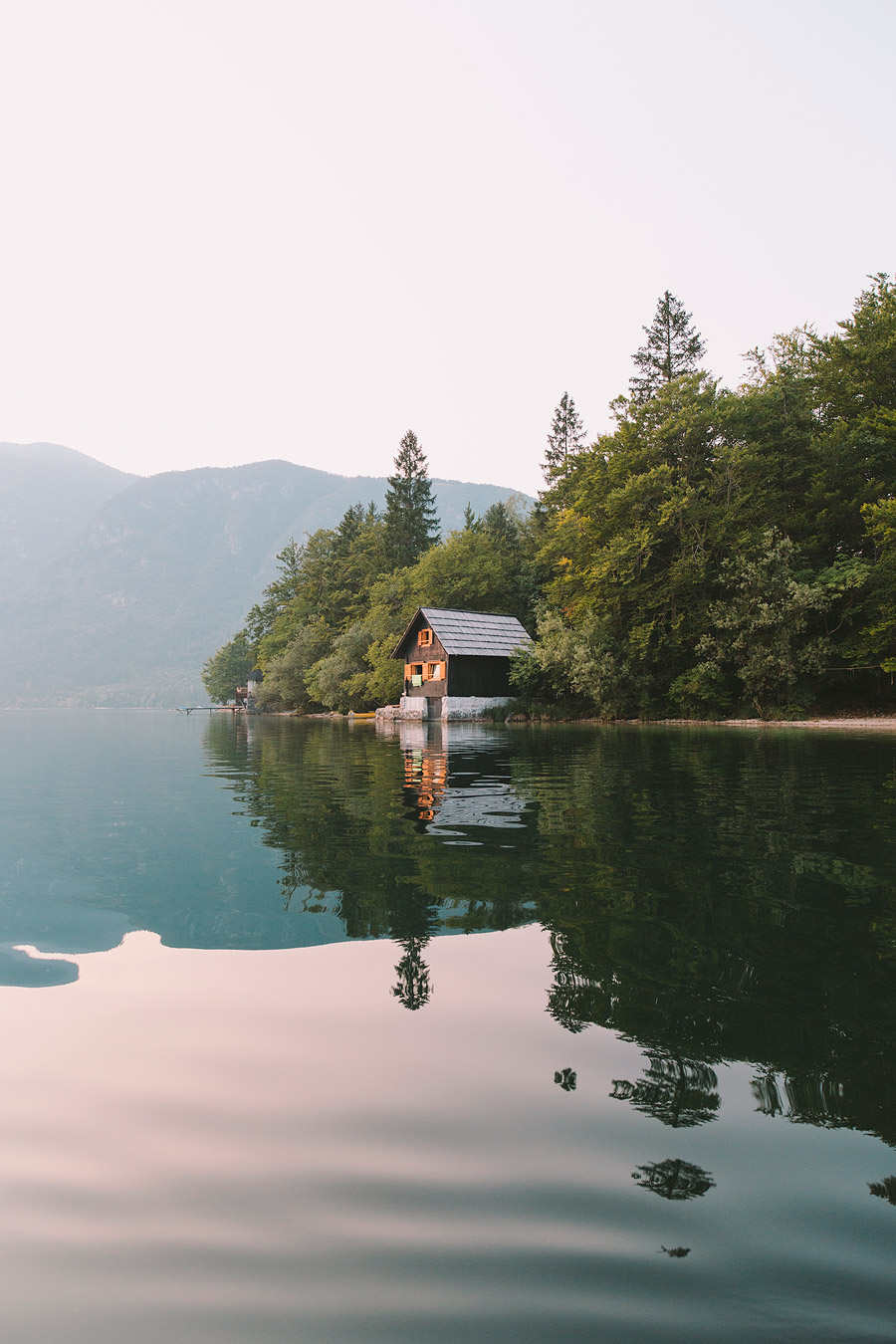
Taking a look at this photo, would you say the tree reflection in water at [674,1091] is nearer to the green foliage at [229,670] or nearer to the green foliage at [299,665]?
the green foliage at [299,665]

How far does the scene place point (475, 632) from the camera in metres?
51.8

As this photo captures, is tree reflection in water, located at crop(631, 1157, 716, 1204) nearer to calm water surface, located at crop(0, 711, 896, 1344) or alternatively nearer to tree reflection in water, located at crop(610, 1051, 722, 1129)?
calm water surface, located at crop(0, 711, 896, 1344)

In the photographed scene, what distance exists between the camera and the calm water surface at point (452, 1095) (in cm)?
191

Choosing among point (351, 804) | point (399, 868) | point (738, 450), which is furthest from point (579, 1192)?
point (738, 450)

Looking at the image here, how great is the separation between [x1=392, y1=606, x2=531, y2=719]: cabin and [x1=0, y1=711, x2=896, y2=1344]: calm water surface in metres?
42.3

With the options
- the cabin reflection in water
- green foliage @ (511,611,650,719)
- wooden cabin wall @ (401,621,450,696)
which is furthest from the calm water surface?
wooden cabin wall @ (401,621,450,696)

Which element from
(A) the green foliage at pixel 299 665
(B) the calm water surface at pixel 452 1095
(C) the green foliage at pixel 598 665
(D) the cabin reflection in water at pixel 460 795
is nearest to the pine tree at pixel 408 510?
(A) the green foliage at pixel 299 665

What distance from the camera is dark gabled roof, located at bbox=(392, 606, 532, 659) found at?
50100 mm

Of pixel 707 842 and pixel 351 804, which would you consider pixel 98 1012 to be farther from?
pixel 351 804

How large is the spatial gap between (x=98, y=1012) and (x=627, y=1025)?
2630mm

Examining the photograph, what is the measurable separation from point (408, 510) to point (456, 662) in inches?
1461

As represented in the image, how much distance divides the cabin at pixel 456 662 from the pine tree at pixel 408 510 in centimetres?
2795

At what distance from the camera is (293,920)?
5.46 metres

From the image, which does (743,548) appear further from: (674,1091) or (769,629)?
(674,1091)
